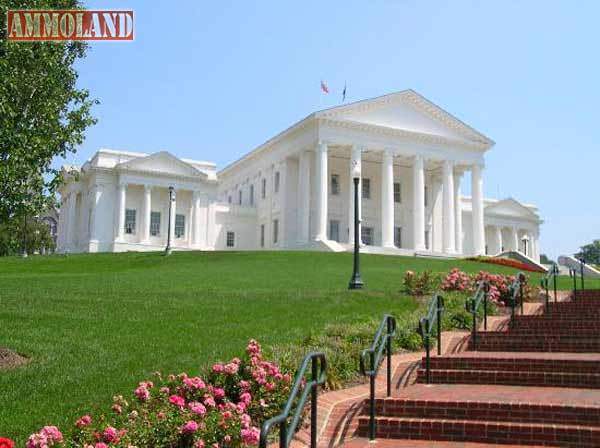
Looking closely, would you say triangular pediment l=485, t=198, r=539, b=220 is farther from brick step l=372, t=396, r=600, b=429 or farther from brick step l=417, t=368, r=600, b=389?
brick step l=372, t=396, r=600, b=429

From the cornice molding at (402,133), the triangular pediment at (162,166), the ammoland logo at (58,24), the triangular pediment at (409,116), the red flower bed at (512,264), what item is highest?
the triangular pediment at (409,116)

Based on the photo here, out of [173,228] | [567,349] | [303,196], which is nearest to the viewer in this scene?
[567,349]

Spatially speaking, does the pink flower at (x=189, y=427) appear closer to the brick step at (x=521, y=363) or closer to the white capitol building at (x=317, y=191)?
the brick step at (x=521, y=363)

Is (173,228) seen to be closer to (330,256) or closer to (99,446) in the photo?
(330,256)

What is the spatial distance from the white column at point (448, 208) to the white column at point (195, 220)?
24.3 meters

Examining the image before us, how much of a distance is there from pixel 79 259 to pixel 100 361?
33109mm

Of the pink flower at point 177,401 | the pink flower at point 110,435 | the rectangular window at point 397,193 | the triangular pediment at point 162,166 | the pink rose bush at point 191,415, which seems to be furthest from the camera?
the rectangular window at point 397,193

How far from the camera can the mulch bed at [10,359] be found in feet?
33.2

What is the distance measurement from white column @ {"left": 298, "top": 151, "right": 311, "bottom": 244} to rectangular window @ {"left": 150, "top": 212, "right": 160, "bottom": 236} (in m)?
15.1

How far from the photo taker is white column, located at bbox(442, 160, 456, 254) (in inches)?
2398

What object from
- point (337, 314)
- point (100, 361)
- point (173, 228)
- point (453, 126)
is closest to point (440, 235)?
point (453, 126)

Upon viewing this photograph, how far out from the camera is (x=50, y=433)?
6.11 meters

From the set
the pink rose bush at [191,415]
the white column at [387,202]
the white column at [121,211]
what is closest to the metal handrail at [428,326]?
the pink rose bush at [191,415]

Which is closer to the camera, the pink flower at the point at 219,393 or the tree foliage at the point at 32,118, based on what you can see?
the pink flower at the point at 219,393
